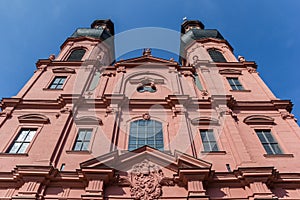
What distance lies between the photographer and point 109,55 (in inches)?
1151

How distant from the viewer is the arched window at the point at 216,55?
25.2 metres

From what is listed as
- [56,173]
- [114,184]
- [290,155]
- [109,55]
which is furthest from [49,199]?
[109,55]

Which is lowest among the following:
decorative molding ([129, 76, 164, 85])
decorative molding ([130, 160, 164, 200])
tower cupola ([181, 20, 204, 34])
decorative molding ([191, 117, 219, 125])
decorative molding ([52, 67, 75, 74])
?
decorative molding ([130, 160, 164, 200])

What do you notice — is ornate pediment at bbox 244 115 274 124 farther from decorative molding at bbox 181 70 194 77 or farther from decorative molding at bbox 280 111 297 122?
decorative molding at bbox 181 70 194 77

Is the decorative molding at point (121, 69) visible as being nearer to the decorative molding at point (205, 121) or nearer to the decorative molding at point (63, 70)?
the decorative molding at point (63, 70)

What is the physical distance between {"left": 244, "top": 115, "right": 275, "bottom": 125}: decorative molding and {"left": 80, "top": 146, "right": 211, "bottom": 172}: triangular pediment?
5491 millimetres

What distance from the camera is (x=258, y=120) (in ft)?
54.1

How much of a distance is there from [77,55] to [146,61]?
679cm

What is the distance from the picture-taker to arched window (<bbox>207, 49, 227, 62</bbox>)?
2519 centimetres

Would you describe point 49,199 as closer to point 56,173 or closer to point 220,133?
point 56,173

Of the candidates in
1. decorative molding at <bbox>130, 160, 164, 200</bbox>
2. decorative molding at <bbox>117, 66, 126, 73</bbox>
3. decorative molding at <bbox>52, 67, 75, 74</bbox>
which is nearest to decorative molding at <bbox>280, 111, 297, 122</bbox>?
decorative molding at <bbox>130, 160, 164, 200</bbox>

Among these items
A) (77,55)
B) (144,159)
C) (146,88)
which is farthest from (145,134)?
(77,55)

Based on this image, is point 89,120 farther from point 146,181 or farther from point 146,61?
point 146,61

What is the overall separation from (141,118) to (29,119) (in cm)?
649
